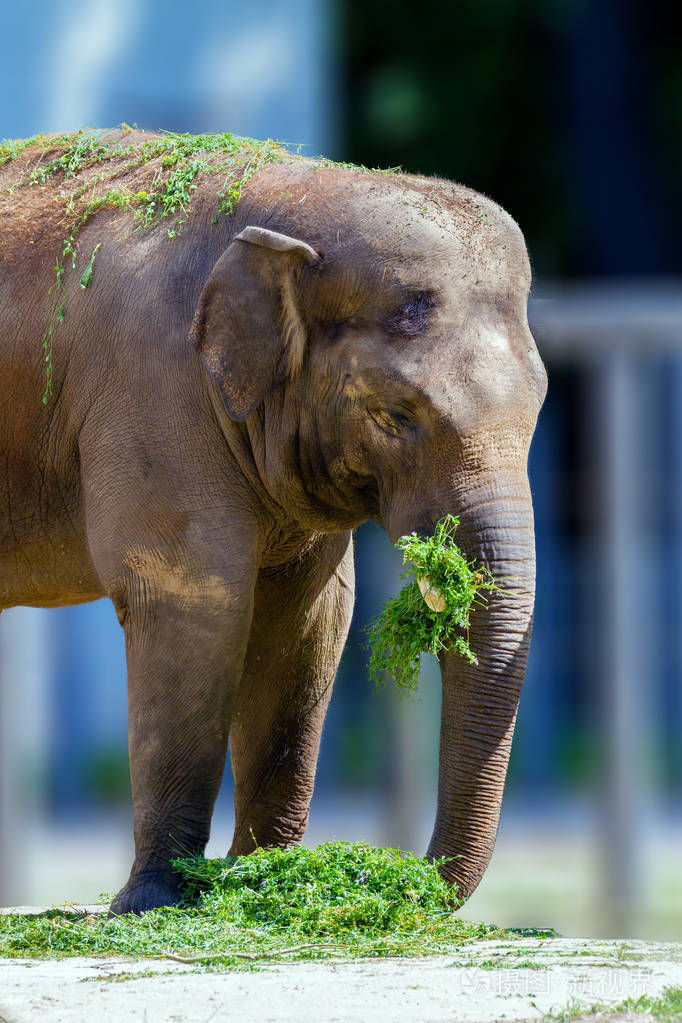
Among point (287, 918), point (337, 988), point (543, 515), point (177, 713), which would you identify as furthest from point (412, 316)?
point (543, 515)

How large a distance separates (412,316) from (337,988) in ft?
5.72

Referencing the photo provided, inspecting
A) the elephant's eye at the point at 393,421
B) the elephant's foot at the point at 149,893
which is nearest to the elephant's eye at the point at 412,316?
the elephant's eye at the point at 393,421

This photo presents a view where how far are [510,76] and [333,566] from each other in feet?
38.5

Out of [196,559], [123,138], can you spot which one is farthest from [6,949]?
[123,138]

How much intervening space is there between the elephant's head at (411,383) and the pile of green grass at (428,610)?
5 cm

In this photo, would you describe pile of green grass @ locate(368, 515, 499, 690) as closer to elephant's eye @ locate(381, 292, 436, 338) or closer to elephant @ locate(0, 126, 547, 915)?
elephant @ locate(0, 126, 547, 915)

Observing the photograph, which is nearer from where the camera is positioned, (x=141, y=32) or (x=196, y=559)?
(x=196, y=559)

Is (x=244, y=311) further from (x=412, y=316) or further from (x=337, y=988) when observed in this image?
(x=337, y=988)

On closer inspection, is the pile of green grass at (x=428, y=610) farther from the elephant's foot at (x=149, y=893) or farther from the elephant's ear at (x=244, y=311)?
the elephant's foot at (x=149, y=893)

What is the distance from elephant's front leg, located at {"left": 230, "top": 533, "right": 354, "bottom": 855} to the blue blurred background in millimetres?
1025

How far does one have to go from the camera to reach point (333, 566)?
5652mm

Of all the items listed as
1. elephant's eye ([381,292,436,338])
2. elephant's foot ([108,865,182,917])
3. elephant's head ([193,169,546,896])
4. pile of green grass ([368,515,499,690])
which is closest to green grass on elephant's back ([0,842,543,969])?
elephant's foot ([108,865,182,917])

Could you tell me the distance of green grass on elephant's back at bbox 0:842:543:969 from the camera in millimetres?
4711

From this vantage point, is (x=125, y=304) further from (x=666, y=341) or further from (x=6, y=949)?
(x=666, y=341)
